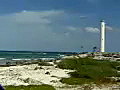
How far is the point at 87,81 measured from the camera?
31297 millimetres

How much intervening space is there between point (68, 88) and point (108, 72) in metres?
13.4

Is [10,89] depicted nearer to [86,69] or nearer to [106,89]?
[106,89]

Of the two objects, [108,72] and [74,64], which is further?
[74,64]

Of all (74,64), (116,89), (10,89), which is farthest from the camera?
(74,64)

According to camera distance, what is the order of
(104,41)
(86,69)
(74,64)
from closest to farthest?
(86,69) → (74,64) → (104,41)

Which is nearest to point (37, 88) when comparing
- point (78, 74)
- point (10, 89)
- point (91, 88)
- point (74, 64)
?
point (10, 89)

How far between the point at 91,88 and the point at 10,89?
7182mm

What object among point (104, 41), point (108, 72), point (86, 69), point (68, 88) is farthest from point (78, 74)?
point (104, 41)

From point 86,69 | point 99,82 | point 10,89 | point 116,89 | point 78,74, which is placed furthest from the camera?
point 86,69

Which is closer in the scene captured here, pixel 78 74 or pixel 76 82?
pixel 76 82

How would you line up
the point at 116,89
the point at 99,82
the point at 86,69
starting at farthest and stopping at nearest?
the point at 86,69, the point at 99,82, the point at 116,89

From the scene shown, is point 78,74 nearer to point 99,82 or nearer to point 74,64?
point 99,82

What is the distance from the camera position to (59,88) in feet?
84.9

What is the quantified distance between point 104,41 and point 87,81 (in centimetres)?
11669
